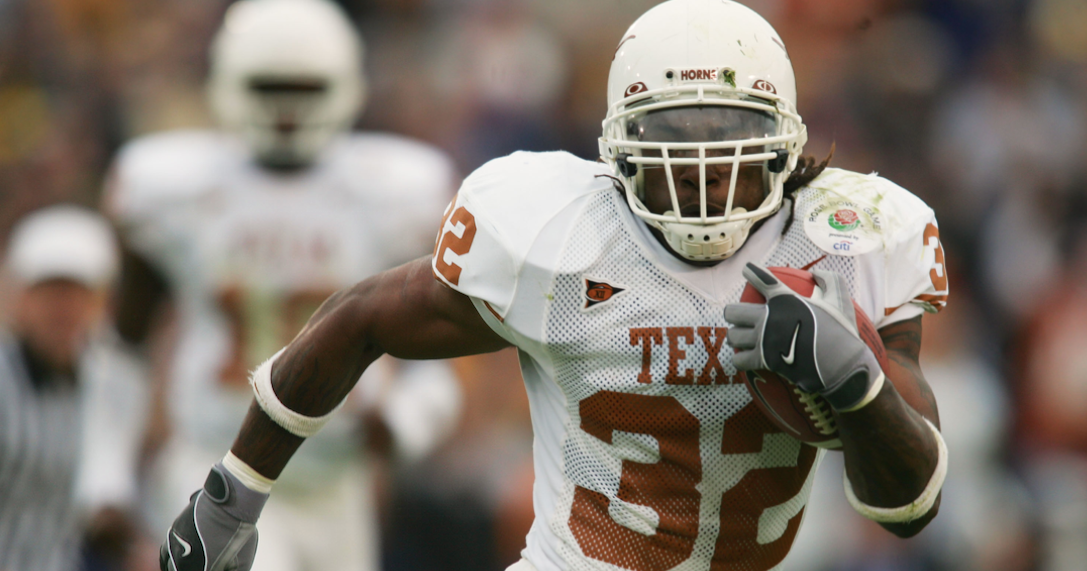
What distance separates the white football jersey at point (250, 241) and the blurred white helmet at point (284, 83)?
10cm

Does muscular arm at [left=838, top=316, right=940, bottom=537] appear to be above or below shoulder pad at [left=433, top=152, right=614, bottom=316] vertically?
below

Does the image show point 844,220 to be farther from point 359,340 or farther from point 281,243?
point 281,243

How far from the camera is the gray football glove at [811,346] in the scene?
2096 millimetres

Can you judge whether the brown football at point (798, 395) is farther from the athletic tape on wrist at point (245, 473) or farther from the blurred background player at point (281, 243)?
the blurred background player at point (281, 243)

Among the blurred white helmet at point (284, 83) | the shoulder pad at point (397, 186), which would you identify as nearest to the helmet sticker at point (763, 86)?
the shoulder pad at point (397, 186)

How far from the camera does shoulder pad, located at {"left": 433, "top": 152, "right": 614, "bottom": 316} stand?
2.48m

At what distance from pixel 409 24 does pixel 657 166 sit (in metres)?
5.60

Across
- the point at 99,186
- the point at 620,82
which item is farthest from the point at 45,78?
the point at 620,82

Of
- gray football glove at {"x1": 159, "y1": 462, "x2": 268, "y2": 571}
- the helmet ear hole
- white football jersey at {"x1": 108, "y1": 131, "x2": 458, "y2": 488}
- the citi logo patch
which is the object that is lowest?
white football jersey at {"x1": 108, "y1": 131, "x2": 458, "y2": 488}

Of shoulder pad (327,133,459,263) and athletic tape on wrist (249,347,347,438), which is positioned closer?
athletic tape on wrist (249,347,347,438)

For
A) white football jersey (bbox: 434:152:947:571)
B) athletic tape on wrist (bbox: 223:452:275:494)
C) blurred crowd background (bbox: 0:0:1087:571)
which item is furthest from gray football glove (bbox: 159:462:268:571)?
blurred crowd background (bbox: 0:0:1087:571)

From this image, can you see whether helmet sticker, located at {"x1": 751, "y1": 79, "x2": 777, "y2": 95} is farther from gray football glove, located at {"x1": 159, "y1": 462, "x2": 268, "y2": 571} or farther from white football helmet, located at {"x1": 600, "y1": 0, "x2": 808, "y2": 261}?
gray football glove, located at {"x1": 159, "y1": 462, "x2": 268, "y2": 571}

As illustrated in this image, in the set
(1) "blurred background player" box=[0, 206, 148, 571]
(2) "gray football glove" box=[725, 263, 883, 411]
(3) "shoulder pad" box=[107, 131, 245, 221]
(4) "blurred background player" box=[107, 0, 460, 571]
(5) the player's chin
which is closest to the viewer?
(2) "gray football glove" box=[725, 263, 883, 411]

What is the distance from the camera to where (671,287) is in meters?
2.46
